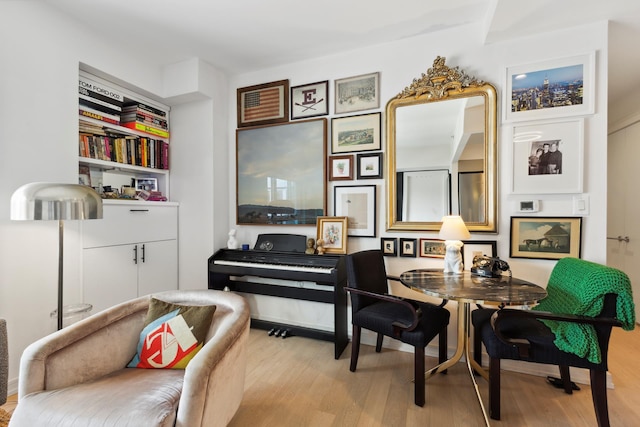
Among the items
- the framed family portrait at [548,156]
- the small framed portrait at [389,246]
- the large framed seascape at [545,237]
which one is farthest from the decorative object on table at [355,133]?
the large framed seascape at [545,237]

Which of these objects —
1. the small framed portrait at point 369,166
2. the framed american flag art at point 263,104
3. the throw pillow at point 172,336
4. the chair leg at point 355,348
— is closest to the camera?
the throw pillow at point 172,336

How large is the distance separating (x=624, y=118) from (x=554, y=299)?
2.91 m

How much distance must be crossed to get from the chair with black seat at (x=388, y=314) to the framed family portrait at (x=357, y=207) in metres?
0.33

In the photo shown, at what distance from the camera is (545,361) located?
1.63 m

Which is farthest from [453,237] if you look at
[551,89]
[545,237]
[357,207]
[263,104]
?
[263,104]

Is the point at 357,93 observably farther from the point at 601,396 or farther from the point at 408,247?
the point at 601,396

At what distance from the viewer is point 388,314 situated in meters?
2.04

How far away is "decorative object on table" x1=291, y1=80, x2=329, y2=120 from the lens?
113 inches

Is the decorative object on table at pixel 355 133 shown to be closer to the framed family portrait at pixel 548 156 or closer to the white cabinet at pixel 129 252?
the framed family portrait at pixel 548 156

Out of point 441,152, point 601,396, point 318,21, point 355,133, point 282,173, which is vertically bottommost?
point 601,396

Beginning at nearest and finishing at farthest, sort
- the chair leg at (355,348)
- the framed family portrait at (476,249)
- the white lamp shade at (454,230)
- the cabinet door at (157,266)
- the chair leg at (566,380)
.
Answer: the chair leg at (566,380) → the white lamp shade at (454,230) → the chair leg at (355,348) → the framed family portrait at (476,249) → the cabinet door at (157,266)

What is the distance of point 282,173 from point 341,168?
2.05ft

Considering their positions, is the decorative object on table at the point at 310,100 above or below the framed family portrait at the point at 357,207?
above

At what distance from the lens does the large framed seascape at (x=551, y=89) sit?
2.11 meters
